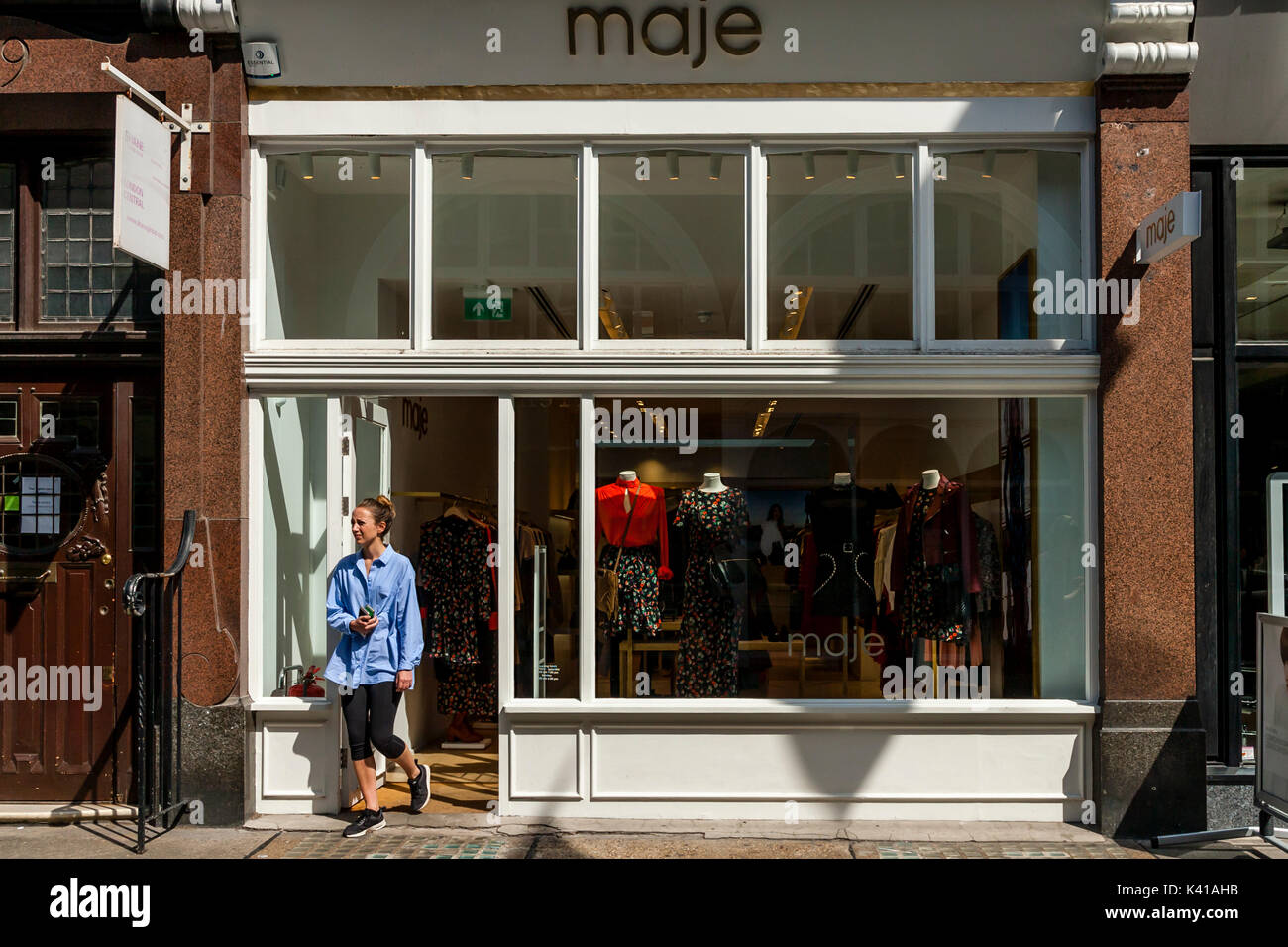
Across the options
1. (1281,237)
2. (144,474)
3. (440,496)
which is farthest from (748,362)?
(144,474)

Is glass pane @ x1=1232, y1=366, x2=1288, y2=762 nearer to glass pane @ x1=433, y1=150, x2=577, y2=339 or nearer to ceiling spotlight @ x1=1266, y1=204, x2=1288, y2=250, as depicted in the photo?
ceiling spotlight @ x1=1266, y1=204, x2=1288, y2=250

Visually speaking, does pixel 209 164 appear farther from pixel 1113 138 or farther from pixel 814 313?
pixel 1113 138

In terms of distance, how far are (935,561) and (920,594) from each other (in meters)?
0.23

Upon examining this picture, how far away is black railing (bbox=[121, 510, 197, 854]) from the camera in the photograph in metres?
6.81

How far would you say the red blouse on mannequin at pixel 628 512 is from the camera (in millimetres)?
7340

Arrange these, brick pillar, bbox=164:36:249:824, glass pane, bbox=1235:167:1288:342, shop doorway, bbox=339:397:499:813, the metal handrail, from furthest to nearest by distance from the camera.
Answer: shop doorway, bbox=339:397:499:813
glass pane, bbox=1235:167:1288:342
brick pillar, bbox=164:36:249:824
the metal handrail

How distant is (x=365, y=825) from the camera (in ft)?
22.5

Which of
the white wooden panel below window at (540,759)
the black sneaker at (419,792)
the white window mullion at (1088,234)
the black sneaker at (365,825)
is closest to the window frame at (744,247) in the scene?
the white window mullion at (1088,234)

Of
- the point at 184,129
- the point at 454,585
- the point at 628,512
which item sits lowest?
the point at 454,585

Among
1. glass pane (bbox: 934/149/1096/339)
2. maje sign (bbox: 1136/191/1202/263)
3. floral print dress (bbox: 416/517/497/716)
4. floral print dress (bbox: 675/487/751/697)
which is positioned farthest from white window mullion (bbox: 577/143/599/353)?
maje sign (bbox: 1136/191/1202/263)

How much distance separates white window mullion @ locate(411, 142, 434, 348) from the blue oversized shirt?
1.43 metres

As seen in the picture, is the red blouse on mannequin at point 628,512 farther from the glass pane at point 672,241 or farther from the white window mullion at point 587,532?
the glass pane at point 672,241

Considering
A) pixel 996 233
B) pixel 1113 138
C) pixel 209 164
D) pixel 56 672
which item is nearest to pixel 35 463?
pixel 56 672

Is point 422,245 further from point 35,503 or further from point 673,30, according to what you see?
point 35,503
